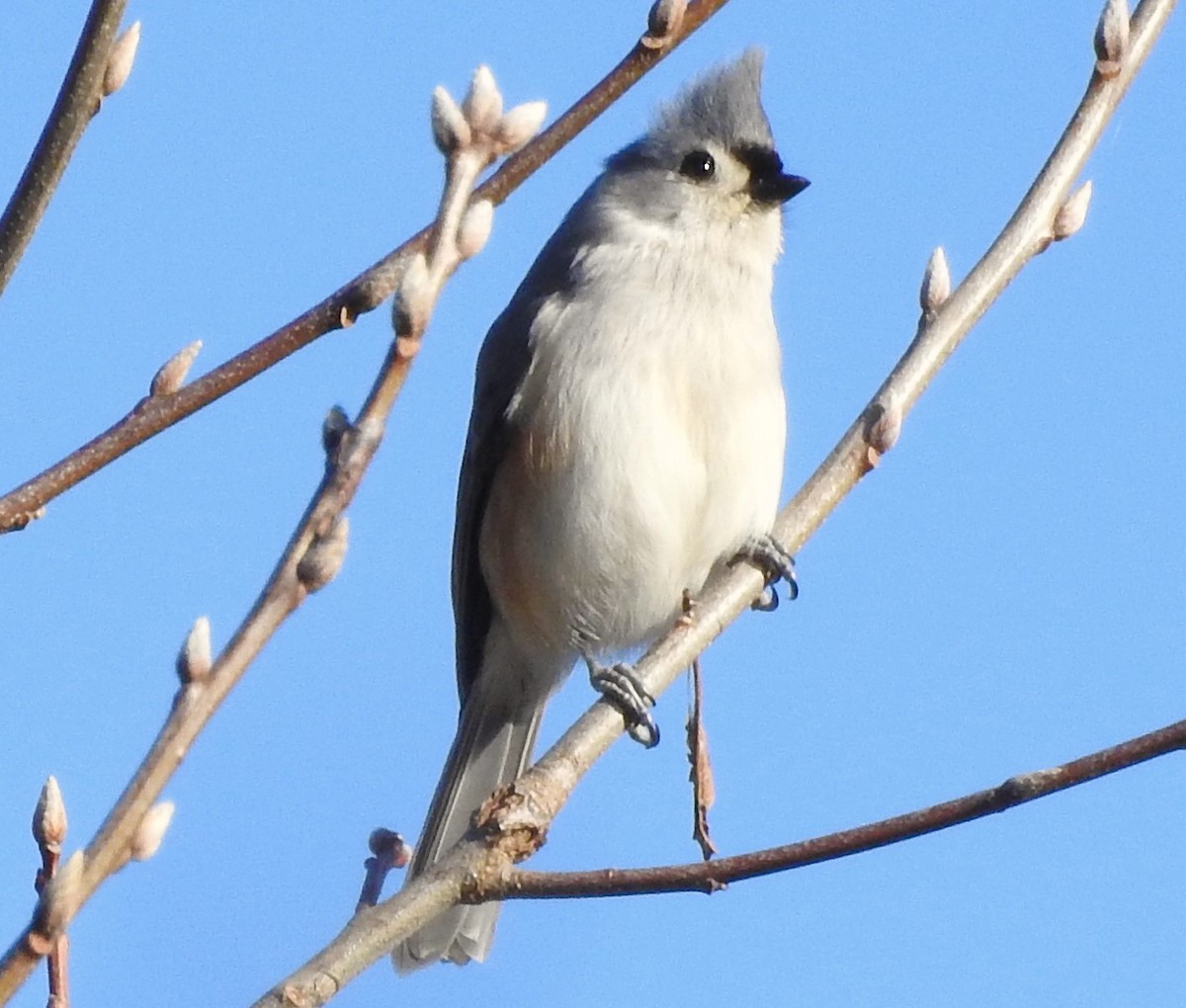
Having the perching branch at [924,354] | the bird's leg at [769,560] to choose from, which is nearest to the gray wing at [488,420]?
the bird's leg at [769,560]

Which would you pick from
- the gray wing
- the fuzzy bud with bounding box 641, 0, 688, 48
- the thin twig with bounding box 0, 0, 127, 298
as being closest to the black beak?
the gray wing

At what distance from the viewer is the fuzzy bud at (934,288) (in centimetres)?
262

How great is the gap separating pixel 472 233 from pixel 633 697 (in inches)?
59.0

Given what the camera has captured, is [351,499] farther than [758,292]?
No

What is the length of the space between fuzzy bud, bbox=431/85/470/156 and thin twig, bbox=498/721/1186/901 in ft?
2.16

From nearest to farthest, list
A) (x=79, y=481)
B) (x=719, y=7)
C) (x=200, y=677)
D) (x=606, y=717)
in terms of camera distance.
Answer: (x=200, y=677) < (x=79, y=481) < (x=719, y=7) < (x=606, y=717)

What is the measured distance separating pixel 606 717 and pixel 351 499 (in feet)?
3.18

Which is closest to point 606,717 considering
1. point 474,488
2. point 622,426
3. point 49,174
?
point 49,174

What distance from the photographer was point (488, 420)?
12.5 feet

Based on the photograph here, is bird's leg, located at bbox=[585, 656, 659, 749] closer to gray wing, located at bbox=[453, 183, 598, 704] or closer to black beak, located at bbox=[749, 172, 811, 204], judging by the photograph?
gray wing, located at bbox=[453, 183, 598, 704]

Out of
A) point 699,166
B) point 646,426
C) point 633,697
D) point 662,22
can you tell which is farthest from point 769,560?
point 662,22

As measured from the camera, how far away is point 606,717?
2.19m

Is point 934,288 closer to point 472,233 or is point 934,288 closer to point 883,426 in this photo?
point 883,426

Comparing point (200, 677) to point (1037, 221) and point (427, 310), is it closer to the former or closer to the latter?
point (427, 310)
